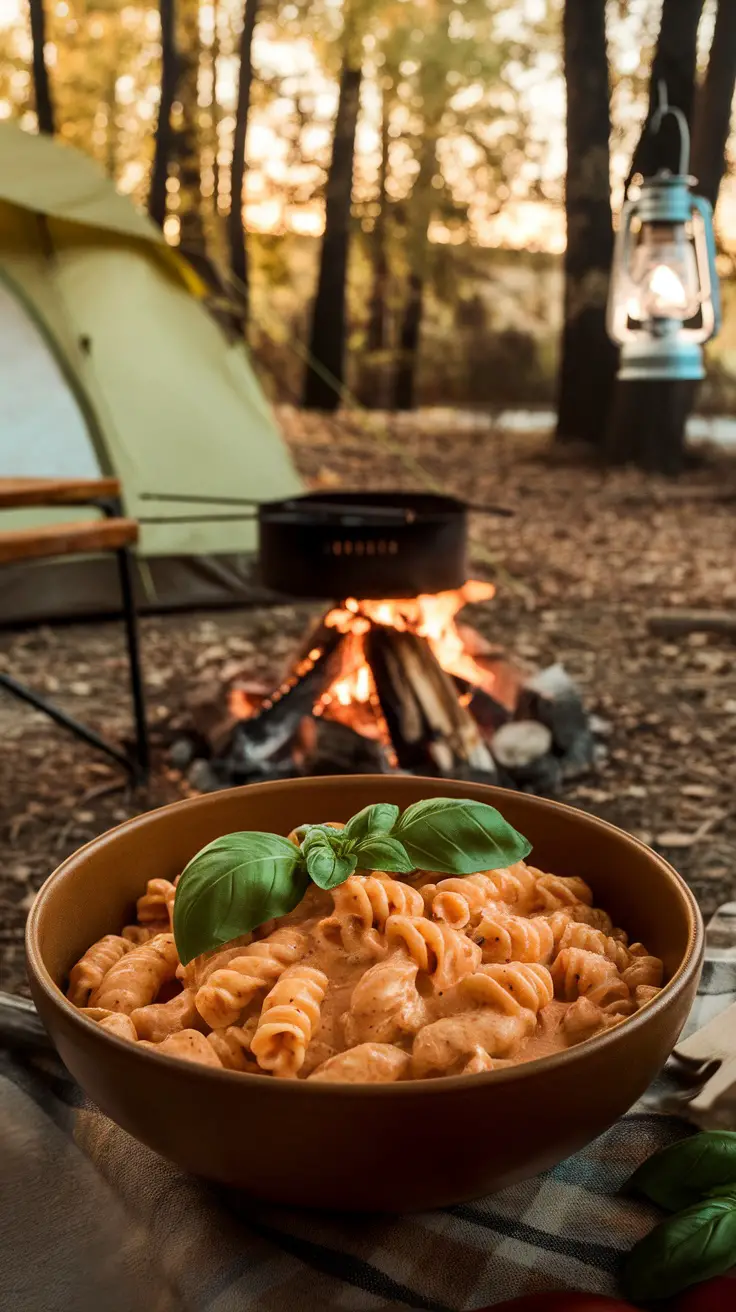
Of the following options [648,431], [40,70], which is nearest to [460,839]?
[648,431]

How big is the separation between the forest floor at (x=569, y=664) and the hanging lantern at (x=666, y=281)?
47.2 inches

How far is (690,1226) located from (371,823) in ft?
1.53

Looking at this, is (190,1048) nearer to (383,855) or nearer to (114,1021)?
(114,1021)

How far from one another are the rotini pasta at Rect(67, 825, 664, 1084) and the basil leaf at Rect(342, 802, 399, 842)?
48 mm

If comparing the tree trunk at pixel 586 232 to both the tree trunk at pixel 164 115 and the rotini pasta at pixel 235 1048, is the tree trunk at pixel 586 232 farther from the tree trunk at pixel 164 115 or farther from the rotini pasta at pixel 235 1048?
the rotini pasta at pixel 235 1048

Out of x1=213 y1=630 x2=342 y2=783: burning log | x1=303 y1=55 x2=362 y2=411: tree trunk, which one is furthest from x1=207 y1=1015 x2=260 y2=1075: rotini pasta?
x1=303 y1=55 x2=362 y2=411: tree trunk

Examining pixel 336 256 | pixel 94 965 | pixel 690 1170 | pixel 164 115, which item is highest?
pixel 164 115

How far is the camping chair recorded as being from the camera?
2.65 metres

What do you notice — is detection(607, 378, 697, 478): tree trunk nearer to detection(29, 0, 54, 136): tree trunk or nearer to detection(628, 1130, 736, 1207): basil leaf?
detection(29, 0, 54, 136): tree trunk

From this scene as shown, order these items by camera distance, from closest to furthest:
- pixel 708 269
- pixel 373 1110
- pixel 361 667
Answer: pixel 373 1110 → pixel 361 667 → pixel 708 269

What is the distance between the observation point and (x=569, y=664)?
446 centimetres

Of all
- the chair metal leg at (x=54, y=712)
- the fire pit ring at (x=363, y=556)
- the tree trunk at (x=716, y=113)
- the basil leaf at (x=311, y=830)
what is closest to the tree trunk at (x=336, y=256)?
the tree trunk at (x=716, y=113)

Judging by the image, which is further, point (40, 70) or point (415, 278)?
point (415, 278)

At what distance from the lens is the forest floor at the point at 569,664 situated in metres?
2.97
